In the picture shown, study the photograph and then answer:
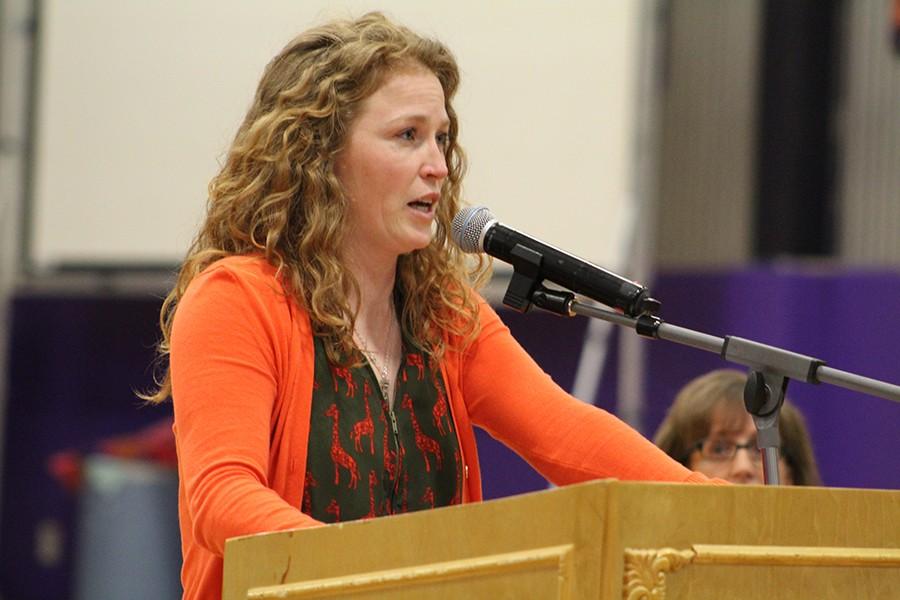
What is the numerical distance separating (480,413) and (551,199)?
2.56 meters

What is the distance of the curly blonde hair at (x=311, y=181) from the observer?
2.19 m

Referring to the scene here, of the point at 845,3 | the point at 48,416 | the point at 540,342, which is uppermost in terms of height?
the point at 845,3

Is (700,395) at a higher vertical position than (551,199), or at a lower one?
lower

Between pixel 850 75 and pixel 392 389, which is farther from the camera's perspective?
pixel 850 75

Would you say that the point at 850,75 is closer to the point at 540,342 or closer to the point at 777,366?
the point at 540,342

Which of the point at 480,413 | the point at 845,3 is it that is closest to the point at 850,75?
the point at 845,3

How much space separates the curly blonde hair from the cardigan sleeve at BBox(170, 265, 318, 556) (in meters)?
0.11

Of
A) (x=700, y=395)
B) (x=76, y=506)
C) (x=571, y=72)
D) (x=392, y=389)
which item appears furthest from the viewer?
(x=76, y=506)

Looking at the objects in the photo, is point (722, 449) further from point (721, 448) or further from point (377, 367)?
point (377, 367)

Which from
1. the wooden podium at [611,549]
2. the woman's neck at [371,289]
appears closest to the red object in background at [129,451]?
the woman's neck at [371,289]

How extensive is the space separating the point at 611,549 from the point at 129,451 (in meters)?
4.50

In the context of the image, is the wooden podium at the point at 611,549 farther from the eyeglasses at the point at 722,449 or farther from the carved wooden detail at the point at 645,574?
the eyeglasses at the point at 722,449

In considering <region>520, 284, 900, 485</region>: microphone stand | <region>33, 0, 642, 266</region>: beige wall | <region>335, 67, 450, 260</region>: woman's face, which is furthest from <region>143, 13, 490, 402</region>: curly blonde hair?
<region>33, 0, 642, 266</region>: beige wall

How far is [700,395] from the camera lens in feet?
9.87
